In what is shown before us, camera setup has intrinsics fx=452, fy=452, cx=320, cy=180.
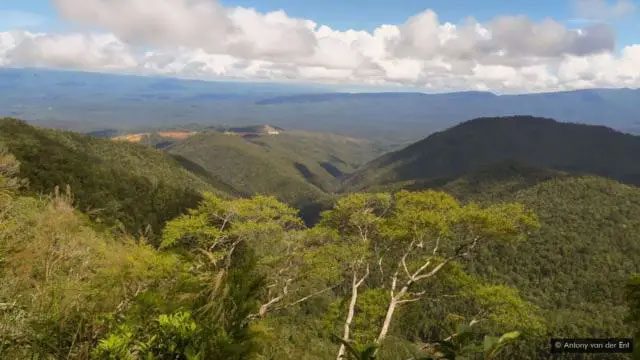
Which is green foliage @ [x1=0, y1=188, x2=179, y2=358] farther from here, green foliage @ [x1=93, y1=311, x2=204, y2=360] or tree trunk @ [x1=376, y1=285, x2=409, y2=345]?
tree trunk @ [x1=376, y1=285, x2=409, y2=345]

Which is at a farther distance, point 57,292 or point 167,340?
point 57,292

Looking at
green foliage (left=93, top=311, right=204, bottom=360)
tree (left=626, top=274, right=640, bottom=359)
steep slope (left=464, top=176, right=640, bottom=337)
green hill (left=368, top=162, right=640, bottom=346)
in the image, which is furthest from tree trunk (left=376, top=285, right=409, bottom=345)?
green hill (left=368, top=162, right=640, bottom=346)

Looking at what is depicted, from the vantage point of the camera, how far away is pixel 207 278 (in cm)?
1007

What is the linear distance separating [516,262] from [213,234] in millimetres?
107711

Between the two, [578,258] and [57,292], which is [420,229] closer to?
[57,292]

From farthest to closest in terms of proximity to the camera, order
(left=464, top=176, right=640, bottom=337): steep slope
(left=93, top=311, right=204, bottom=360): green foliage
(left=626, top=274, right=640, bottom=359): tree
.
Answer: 1. (left=464, top=176, right=640, bottom=337): steep slope
2. (left=626, top=274, right=640, bottom=359): tree
3. (left=93, top=311, right=204, bottom=360): green foliage

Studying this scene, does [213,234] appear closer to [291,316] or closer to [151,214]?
[291,316]

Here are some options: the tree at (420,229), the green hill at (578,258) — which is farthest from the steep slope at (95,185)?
the green hill at (578,258)

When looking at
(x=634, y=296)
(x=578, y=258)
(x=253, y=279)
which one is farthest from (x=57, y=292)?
(x=578, y=258)

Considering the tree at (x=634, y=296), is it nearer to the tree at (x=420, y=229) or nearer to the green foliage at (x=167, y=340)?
the tree at (x=420, y=229)

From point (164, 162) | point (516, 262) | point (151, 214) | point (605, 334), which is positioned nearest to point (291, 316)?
point (151, 214)

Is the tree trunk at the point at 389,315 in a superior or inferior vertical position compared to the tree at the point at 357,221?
inferior

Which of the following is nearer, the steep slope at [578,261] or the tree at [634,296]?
the tree at [634,296]

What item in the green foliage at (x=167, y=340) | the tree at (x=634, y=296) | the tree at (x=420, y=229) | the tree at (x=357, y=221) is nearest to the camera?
the green foliage at (x=167, y=340)
